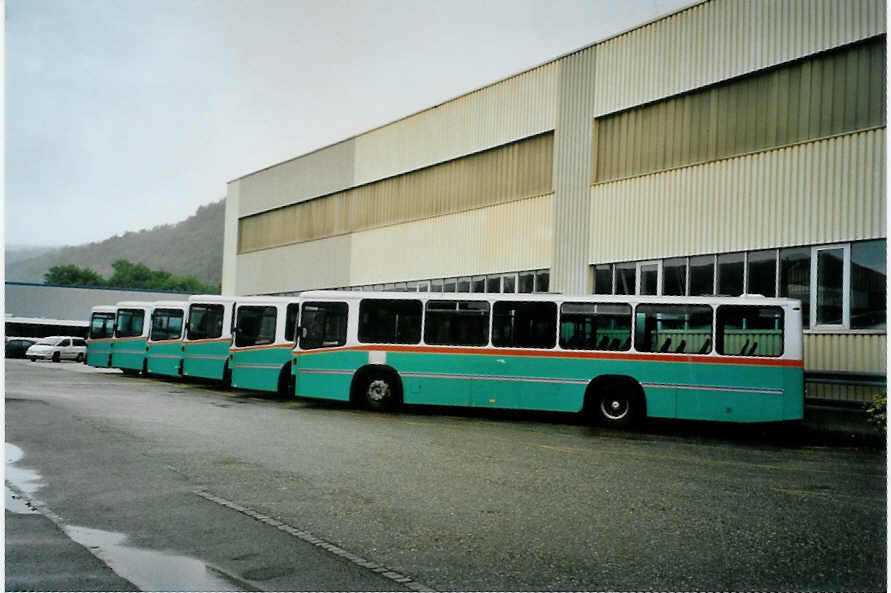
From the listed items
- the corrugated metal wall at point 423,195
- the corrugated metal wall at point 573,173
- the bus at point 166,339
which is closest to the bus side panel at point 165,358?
the bus at point 166,339

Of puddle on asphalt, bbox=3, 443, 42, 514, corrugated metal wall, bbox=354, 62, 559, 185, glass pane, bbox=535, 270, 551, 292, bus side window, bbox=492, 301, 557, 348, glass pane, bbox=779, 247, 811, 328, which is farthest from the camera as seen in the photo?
corrugated metal wall, bbox=354, 62, 559, 185

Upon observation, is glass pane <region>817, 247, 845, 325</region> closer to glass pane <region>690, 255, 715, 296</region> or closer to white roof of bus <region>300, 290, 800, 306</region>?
white roof of bus <region>300, 290, 800, 306</region>

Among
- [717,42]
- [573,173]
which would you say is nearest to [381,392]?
[573,173]

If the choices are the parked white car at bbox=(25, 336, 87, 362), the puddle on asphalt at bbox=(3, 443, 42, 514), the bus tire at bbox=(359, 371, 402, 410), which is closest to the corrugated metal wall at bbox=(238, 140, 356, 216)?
the parked white car at bbox=(25, 336, 87, 362)

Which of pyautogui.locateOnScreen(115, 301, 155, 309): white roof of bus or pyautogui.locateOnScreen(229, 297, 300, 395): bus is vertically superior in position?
pyautogui.locateOnScreen(115, 301, 155, 309): white roof of bus

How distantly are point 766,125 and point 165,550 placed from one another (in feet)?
51.8

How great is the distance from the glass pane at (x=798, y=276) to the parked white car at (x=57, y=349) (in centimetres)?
3682

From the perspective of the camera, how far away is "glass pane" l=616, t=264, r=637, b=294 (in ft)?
68.9

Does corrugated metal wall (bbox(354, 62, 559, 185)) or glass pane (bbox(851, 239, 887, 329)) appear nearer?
glass pane (bbox(851, 239, 887, 329))

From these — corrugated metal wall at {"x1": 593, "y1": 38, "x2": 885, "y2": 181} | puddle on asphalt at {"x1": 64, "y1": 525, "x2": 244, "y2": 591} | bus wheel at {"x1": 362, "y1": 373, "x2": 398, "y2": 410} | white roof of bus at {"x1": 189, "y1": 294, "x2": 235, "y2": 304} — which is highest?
corrugated metal wall at {"x1": 593, "y1": 38, "x2": 885, "y2": 181}

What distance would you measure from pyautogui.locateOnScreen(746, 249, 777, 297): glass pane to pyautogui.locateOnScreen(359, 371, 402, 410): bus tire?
314 inches

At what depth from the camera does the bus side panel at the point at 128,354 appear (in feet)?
93.6

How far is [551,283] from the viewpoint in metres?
23.2

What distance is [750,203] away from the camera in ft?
59.0
